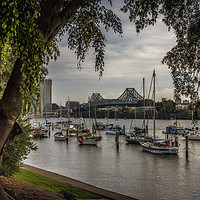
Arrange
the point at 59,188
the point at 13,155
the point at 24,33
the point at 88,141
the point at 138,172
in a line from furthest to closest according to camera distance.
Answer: the point at 88,141
the point at 138,172
the point at 59,188
the point at 13,155
the point at 24,33

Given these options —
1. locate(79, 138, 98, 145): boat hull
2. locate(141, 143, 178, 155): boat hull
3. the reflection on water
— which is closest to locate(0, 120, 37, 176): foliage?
the reflection on water

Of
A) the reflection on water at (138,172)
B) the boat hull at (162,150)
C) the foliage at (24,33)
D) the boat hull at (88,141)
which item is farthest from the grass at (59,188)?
the boat hull at (88,141)

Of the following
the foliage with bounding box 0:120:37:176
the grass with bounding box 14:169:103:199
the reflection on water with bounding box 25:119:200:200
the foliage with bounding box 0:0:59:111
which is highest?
the foliage with bounding box 0:0:59:111

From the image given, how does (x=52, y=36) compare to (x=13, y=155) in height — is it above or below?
above

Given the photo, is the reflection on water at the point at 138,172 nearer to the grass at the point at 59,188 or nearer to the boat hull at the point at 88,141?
the grass at the point at 59,188

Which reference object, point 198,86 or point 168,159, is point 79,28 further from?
point 168,159

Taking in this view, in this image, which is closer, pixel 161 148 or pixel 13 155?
pixel 13 155

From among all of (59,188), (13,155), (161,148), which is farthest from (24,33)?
(161,148)

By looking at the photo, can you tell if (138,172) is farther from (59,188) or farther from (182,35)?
(182,35)

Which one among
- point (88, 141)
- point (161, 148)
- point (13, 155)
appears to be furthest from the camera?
point (88, 141)

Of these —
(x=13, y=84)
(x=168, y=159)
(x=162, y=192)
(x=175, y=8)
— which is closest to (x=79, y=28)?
(x=175, y=8)

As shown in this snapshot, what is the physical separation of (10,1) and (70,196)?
8933mm

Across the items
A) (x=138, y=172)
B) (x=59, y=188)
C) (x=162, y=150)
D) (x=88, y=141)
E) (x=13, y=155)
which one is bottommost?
(x=138, y=172)

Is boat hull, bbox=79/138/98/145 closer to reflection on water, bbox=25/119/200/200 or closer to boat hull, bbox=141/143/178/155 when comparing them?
reflection on water, bbox=25/119/200/200
